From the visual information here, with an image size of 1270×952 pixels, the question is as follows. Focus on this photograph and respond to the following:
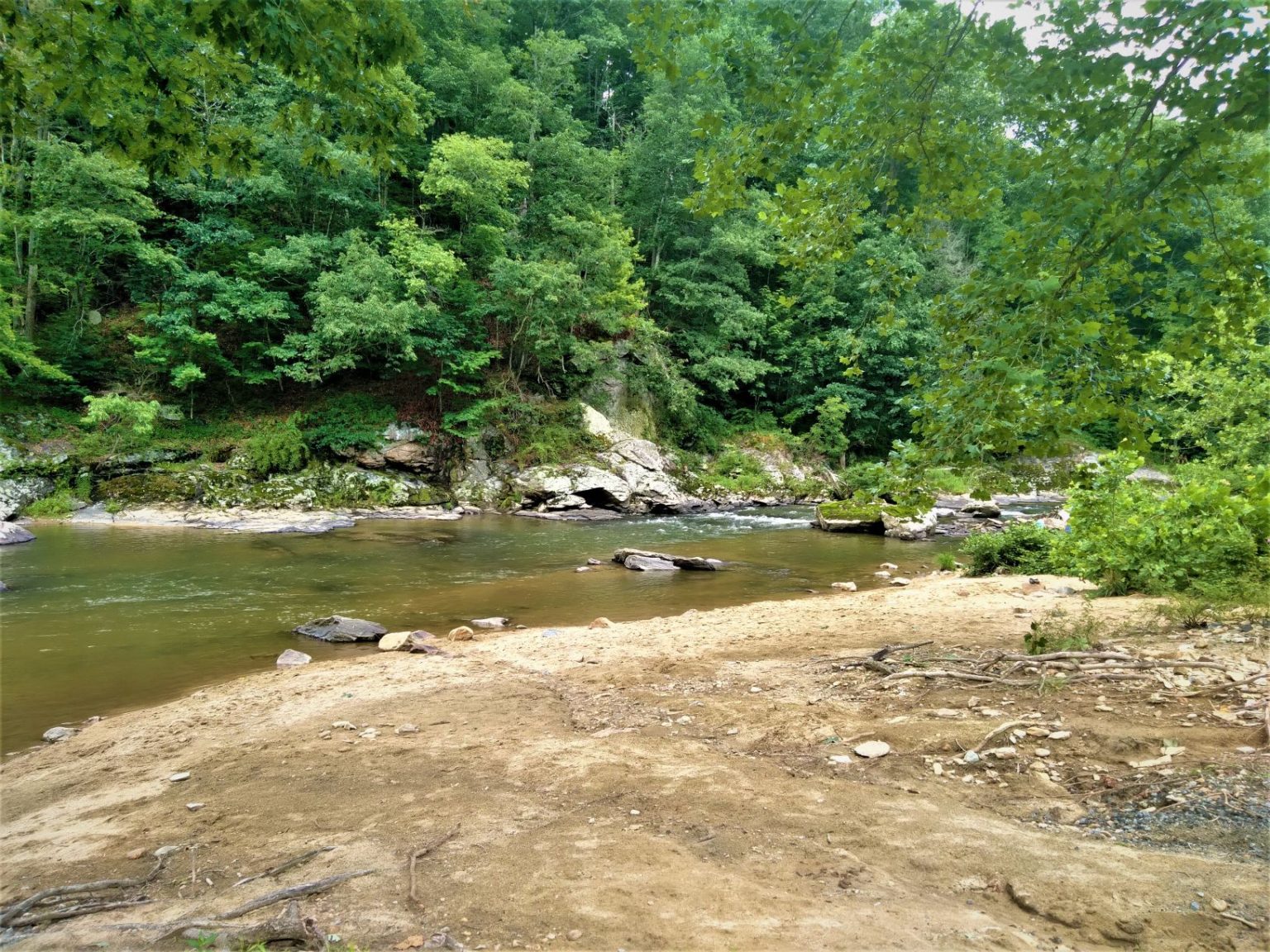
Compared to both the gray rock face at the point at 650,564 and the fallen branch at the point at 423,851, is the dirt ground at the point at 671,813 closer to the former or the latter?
the fallen branch at the point at 423,851

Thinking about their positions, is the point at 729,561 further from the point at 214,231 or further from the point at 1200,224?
the point at 214,231

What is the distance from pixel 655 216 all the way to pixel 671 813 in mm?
29735

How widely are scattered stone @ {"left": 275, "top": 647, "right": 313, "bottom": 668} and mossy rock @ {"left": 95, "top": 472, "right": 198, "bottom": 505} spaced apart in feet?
47.6

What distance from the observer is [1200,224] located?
344 cm

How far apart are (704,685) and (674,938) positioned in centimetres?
347

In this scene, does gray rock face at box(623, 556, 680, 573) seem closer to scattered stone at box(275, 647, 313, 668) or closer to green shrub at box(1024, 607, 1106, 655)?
scattered stone at box(275, 647, 313, 668)

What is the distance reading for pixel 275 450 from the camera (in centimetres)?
2102

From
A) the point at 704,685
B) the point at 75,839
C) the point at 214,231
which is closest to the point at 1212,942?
the point at 704,685

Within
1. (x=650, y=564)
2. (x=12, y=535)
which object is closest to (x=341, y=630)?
(x=650, y=564)

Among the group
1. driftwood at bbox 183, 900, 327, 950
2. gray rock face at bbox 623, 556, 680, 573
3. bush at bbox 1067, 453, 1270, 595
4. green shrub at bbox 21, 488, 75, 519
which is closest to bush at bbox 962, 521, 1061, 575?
bush at bbox 1067, 453, 1270, 595

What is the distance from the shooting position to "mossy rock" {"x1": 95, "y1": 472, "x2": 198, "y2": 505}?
60.9ft

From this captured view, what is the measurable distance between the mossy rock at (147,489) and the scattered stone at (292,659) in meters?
14.5

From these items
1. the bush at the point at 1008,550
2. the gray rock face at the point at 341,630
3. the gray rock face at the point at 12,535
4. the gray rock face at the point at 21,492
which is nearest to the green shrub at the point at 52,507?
the gray rock face at the point at 21,492

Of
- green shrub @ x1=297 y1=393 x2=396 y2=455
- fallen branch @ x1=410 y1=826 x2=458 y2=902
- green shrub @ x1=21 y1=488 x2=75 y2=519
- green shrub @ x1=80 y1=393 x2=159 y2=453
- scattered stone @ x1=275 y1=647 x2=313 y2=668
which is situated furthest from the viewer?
green shrub @ x1=297 y1=393 x2=396 y2=455
